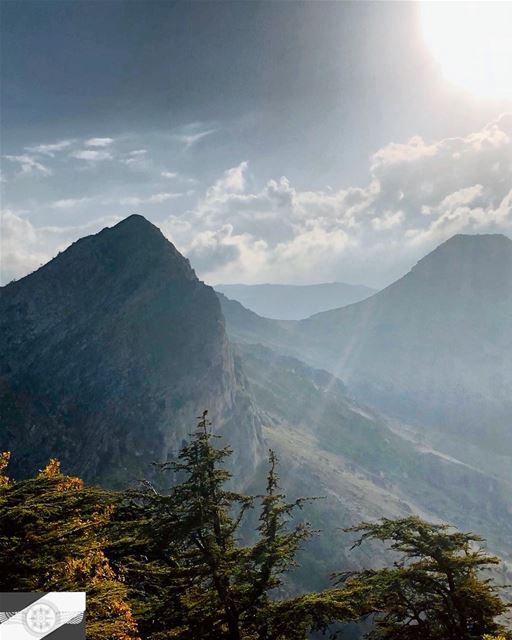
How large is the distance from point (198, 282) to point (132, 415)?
50.3m

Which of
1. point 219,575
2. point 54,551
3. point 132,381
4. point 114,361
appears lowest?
point 132,381

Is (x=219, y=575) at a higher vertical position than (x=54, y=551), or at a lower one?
lower

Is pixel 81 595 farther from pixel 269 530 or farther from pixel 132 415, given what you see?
pixel 132 415

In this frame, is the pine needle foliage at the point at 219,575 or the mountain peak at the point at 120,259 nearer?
the pine needle foliage at the point at 219,575

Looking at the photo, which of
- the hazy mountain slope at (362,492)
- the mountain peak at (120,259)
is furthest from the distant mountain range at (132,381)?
the hazy mountain slope at (362,492)

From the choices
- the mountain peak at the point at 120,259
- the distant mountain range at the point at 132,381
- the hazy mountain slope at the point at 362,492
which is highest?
the mountain peak at the point at 120,259

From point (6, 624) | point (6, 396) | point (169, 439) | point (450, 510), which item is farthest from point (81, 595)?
point (450, 510)

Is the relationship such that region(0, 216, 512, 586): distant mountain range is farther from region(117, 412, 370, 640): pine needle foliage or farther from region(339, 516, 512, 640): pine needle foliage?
region(339, 516, 512, 640): pine needle foliage

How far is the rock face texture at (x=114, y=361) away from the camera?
9994 centimetres

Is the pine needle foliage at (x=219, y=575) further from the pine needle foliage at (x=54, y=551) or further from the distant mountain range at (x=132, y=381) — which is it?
the distant mountain range at (x=132, y=381)

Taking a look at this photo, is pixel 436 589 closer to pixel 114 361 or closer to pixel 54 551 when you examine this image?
pixel 54 551

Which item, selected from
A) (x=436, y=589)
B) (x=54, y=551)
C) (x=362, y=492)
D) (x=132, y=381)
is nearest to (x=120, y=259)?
(x=132, y=381)

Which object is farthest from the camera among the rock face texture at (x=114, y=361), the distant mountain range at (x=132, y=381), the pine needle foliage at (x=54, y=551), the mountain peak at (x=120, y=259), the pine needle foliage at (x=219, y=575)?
the mountain peak at (x=120, y=259)

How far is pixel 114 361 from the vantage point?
118 m
